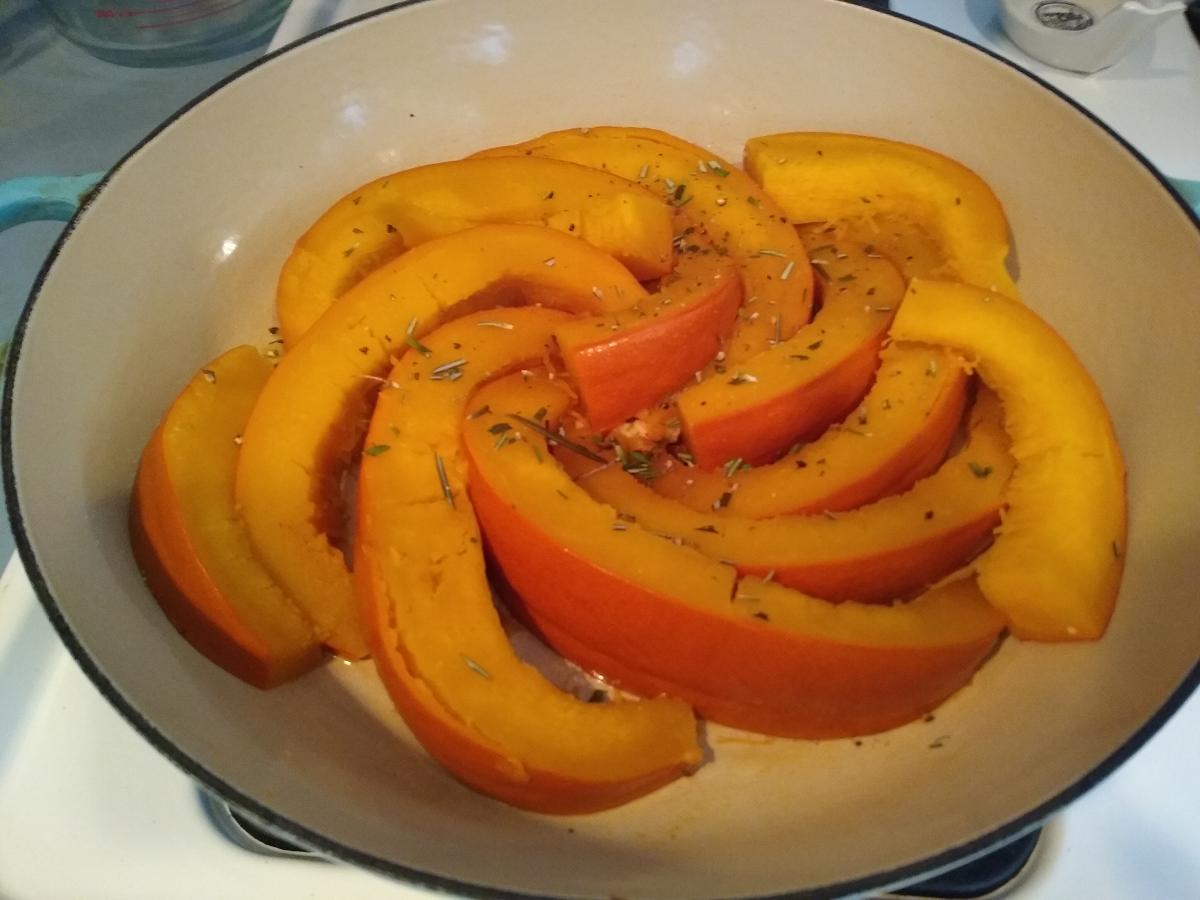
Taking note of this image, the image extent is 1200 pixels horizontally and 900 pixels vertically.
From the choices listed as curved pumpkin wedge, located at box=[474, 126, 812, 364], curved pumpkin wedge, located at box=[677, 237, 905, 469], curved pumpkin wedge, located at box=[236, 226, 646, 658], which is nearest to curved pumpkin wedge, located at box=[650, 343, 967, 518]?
curved pumpkin wedge, located at box=[677, 237, 905, 469]

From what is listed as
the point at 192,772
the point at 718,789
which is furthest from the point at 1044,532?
the point at 192,772

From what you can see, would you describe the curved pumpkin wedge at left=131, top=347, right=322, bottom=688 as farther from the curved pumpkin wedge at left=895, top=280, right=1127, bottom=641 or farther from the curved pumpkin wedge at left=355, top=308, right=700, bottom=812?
the curved pumpkin wedge at left=895, top=280, right=1127, bottom=641

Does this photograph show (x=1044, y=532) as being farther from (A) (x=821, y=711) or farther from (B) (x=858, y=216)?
(B) (x=858, y=216)

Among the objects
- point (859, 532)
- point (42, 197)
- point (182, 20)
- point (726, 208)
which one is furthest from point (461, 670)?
point (182, 20)

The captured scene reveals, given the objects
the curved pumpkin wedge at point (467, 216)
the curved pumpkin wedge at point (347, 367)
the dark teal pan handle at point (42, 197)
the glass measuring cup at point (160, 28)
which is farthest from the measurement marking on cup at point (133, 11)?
the curved pumpkin wedge at point (347, 367)

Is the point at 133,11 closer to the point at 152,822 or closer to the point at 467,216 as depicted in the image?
the point at 467,216

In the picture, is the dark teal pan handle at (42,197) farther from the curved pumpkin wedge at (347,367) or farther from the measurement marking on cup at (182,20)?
the measurement marking on cup at (182,20)
